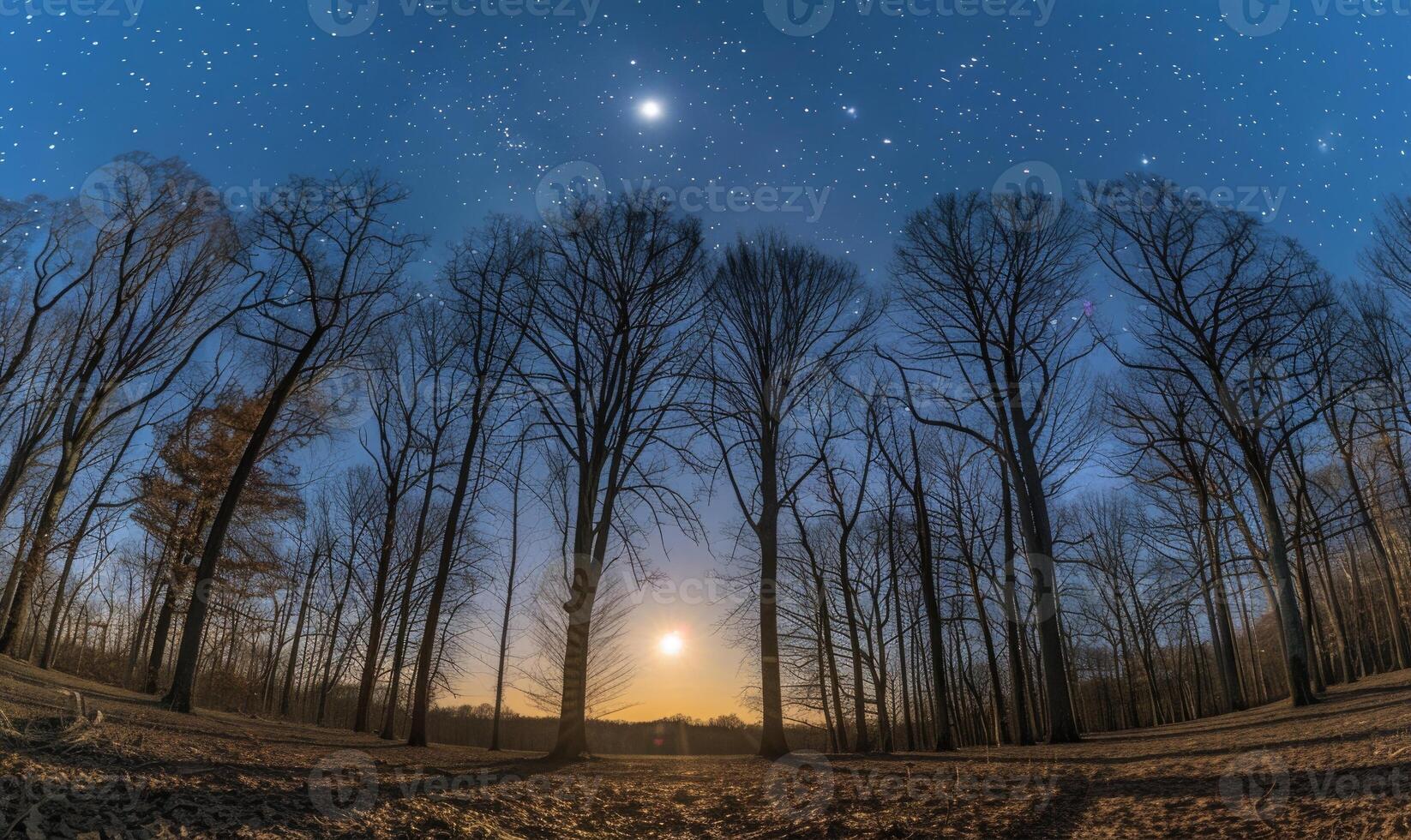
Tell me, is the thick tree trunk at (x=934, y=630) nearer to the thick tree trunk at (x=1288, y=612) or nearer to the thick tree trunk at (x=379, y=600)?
the thick tree trunk at (x=1288, y=612)

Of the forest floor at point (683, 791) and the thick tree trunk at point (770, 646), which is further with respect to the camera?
the thick tree trunk at point (770, 646)

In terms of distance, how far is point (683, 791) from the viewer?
8742 mm

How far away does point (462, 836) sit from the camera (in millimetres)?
5504

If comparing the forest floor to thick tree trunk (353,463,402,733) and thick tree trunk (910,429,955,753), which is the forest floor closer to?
thick tree trunk (910,429,955,753)

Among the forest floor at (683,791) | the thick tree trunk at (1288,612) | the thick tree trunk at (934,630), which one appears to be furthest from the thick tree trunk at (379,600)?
the thick tree trunk at (1288,612)

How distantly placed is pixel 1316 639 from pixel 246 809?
26541 millimetres

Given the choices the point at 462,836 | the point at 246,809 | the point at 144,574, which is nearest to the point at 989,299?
the point at 462,836

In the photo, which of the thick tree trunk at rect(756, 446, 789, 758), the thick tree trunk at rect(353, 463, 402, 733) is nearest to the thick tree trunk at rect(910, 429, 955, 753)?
the thick tree trunk at rect(756, 446, 789, 758)

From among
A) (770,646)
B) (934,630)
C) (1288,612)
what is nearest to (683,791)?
(770,646)

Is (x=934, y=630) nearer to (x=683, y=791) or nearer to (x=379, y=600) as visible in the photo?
(x=683, y=791)

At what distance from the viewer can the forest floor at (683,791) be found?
465cm

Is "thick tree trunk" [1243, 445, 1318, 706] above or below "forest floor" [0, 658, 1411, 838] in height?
above

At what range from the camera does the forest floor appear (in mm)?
4648

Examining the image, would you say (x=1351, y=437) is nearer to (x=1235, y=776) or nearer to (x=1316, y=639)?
(x=1316, y=639)
